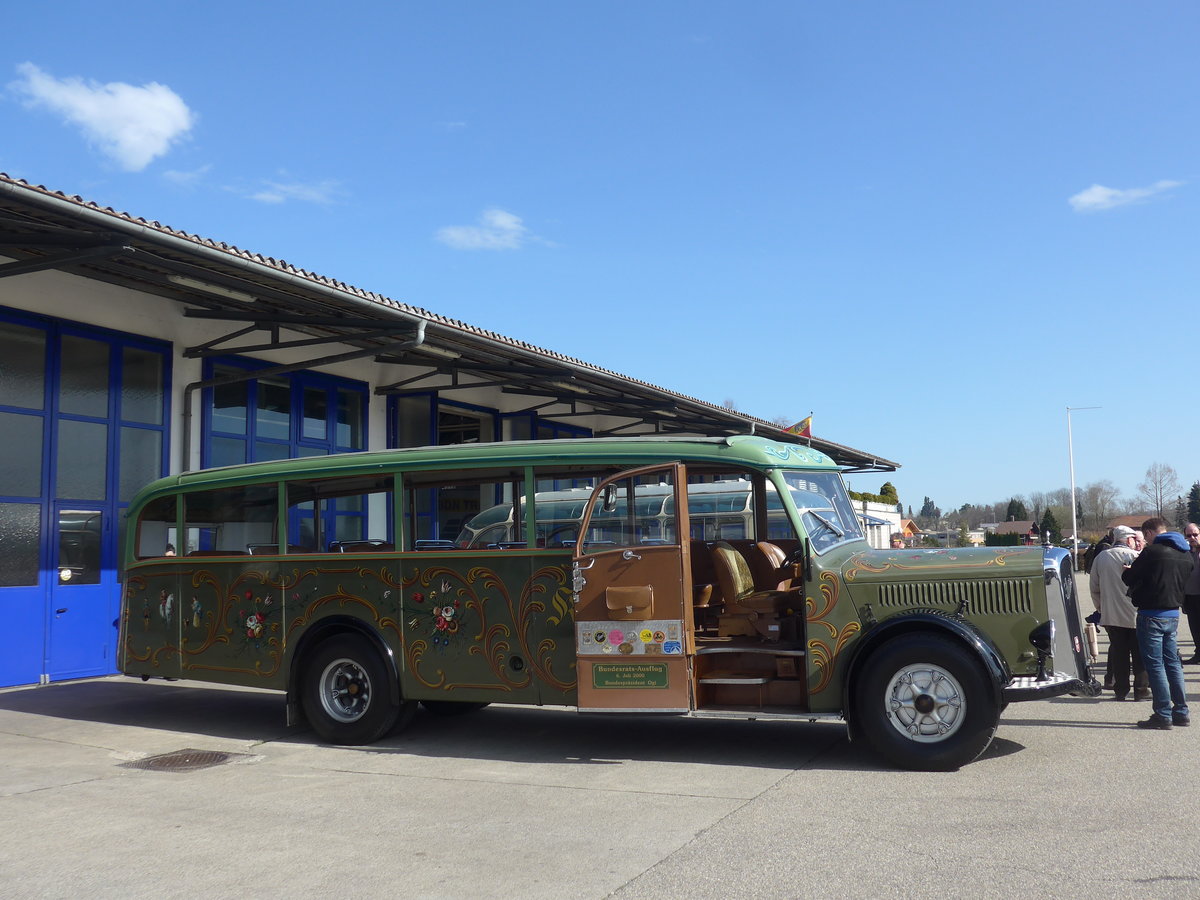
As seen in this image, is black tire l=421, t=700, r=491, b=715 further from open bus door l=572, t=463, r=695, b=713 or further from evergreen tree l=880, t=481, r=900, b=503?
evergreen tree l=880, t=481, r=900, b=503

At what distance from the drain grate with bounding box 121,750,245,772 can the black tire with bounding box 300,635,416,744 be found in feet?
2.46

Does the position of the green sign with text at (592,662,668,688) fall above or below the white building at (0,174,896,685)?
below

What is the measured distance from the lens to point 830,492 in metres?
8.60

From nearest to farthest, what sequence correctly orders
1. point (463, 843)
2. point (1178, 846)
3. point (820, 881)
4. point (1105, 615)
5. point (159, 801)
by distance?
1. point (820, 881)
2. point (1178, 846)
3. point (463, 843)
4. point (159, 801)
5. point (1105, 615)

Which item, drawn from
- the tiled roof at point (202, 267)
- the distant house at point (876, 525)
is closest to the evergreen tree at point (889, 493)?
the distant house at point (876, 525)

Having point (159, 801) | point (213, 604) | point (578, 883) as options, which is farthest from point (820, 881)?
point (213, 604)

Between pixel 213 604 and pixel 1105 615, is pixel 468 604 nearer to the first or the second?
pixel 213 604

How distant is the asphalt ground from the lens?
489 cm

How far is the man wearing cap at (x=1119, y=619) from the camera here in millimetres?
10117

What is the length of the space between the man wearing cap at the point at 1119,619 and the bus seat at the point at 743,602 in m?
4.08

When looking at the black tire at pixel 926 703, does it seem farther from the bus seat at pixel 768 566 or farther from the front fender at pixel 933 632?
the bus seat at pixel 768 566

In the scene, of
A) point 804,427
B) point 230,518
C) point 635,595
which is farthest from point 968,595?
point 804,427

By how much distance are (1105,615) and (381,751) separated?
22.7 feet

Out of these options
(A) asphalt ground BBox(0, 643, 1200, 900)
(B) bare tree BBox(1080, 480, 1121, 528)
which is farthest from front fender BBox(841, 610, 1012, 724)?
(B) bare tree BBox(1080, 480, 1121, 528)
